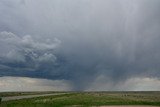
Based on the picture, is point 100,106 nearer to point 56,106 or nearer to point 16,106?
point 56,106

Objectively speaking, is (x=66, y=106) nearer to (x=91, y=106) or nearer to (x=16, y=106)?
(x=91, y=106)

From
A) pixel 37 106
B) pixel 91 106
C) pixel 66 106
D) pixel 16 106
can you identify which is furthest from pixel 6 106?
pixel 91 106

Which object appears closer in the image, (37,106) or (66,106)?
(37,106)

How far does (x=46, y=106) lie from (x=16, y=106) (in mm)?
8644

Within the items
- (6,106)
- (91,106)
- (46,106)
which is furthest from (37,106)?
(91,106)

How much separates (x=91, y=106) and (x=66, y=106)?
789 centimetres

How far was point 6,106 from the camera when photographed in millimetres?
87938

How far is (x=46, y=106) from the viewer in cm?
8762

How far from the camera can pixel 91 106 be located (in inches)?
3568

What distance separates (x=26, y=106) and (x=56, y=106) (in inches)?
352

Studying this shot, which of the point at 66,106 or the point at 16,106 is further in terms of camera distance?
the point at 66,106

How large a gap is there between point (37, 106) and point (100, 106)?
19566 mm

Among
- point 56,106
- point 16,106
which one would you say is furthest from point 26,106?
point 56,106

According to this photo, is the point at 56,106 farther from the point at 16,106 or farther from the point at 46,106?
the point at 16,106
